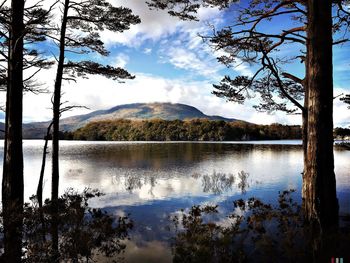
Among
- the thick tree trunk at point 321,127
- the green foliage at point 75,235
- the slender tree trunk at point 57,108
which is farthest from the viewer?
the slender tree trunk at point 57,108

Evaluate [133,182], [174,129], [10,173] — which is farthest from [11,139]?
[174,129]

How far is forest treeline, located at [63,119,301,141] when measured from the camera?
375 feet

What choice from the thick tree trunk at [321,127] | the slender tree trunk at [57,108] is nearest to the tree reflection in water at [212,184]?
the slender tree trunk at [57,108]

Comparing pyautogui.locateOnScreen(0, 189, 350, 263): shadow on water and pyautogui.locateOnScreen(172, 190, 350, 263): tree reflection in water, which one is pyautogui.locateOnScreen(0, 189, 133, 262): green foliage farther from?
pyautogui.locateOnScreen(172, 190, 350, 263): tree reflection in water

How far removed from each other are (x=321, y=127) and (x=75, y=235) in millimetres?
6472

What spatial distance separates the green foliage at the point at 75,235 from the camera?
18.5 ft

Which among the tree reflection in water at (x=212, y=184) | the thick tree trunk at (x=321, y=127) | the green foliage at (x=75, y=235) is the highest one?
the thick tree trunk at (x=321, y=127)

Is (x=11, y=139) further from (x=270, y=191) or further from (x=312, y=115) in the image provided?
(x=270, y=191)

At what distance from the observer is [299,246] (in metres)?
6.11

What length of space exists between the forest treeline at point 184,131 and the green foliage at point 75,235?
10498cm

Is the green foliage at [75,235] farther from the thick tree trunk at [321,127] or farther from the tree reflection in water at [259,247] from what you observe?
the thick tree trunk at [321,127]

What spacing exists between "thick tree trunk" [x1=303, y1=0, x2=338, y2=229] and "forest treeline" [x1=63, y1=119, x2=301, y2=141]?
106537 mm

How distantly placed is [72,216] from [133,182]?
859cm

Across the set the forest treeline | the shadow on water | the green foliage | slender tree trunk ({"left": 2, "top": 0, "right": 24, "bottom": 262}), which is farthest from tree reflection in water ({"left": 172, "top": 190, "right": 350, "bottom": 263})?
the forest treeline
